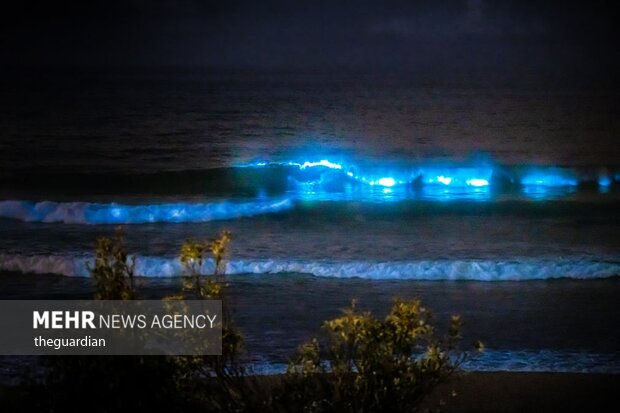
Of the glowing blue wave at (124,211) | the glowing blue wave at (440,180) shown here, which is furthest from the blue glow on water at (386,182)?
the glowing blue wave at (124,211)

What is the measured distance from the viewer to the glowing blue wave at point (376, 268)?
1277cm

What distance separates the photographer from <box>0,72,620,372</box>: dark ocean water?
35.5 ft

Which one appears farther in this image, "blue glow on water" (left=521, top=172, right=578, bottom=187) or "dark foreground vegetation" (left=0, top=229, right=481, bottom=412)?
"blue glow on water" (left=521, top=172, right=578, bottom=187)

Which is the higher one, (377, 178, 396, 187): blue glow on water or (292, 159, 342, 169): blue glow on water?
(292, 159, 342, 169): blue glow on water

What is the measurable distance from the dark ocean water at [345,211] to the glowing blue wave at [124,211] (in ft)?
0.19

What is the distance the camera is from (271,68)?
10862 centimetres

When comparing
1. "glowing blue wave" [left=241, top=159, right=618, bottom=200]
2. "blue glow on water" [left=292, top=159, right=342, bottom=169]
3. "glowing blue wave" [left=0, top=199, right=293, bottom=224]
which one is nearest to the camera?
"glowing blue wave" [left=0, top=199, right=293, bottom=224]

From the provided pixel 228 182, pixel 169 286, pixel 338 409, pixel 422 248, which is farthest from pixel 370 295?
pixel 228 182

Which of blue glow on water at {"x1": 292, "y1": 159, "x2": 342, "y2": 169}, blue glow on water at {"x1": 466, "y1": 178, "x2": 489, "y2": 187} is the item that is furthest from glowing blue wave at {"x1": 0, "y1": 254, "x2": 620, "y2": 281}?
blue glow on water at {"x1": 292, "y1": 159, "x2": 342, "y2": 169}

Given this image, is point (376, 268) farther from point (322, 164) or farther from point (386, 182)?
point (322, 164)

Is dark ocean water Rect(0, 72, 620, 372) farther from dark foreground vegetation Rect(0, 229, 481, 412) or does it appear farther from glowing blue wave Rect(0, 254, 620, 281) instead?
dark foreground vegetation Rect(0, 229, 481, 412)

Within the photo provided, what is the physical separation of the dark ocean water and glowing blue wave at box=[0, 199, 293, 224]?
58mm

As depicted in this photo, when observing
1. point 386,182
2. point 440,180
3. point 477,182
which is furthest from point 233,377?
point 440,180

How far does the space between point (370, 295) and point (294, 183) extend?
43.5 feet
